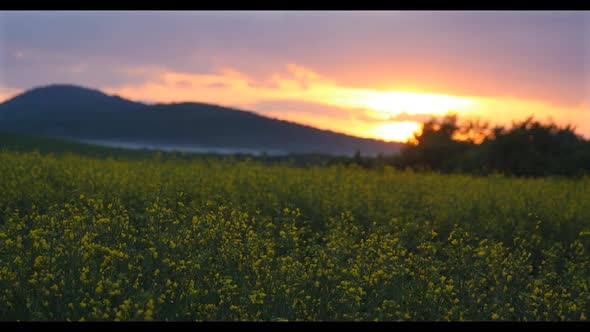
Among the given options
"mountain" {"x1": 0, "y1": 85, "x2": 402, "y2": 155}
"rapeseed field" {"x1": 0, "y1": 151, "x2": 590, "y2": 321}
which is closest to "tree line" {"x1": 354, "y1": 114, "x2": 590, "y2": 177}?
"rapeseed field" {"x1": 0, "y1": 151, "x2": 590, "y2": 321}

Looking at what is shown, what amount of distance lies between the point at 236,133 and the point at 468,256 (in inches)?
2824

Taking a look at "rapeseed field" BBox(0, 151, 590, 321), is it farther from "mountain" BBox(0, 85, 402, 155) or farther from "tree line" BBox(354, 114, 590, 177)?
"mountain" BBox(0, 85, 402, 155)

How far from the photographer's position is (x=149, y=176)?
11.3 m

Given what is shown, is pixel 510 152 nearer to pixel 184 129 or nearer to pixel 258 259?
pixel 258 259

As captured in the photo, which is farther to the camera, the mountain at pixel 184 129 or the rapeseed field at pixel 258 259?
the mountain at pixel 184 129

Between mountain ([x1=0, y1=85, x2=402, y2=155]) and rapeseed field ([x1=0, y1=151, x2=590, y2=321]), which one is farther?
mountain ([x1=0, y1=85, x2=402, y2=155])

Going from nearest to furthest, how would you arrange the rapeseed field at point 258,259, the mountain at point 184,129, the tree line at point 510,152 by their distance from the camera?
1. the rapeseed field at point 258,259
2. the tree line at point 510,152
3. the mountain at point 184,129

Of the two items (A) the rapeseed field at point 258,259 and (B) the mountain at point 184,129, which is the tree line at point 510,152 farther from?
(B) the mountain at point 184,129

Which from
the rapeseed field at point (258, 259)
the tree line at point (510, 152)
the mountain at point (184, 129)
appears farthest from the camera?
the mountain at point (184, 129)

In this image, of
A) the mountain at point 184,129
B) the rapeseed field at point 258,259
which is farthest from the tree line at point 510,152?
the mountain at point 184,129

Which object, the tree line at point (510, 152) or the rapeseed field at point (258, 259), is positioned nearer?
the rapeseed field at point (258, 259)

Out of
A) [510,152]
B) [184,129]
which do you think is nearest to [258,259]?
[510,152]

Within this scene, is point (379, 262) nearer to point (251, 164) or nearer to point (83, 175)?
point (83, 175)
